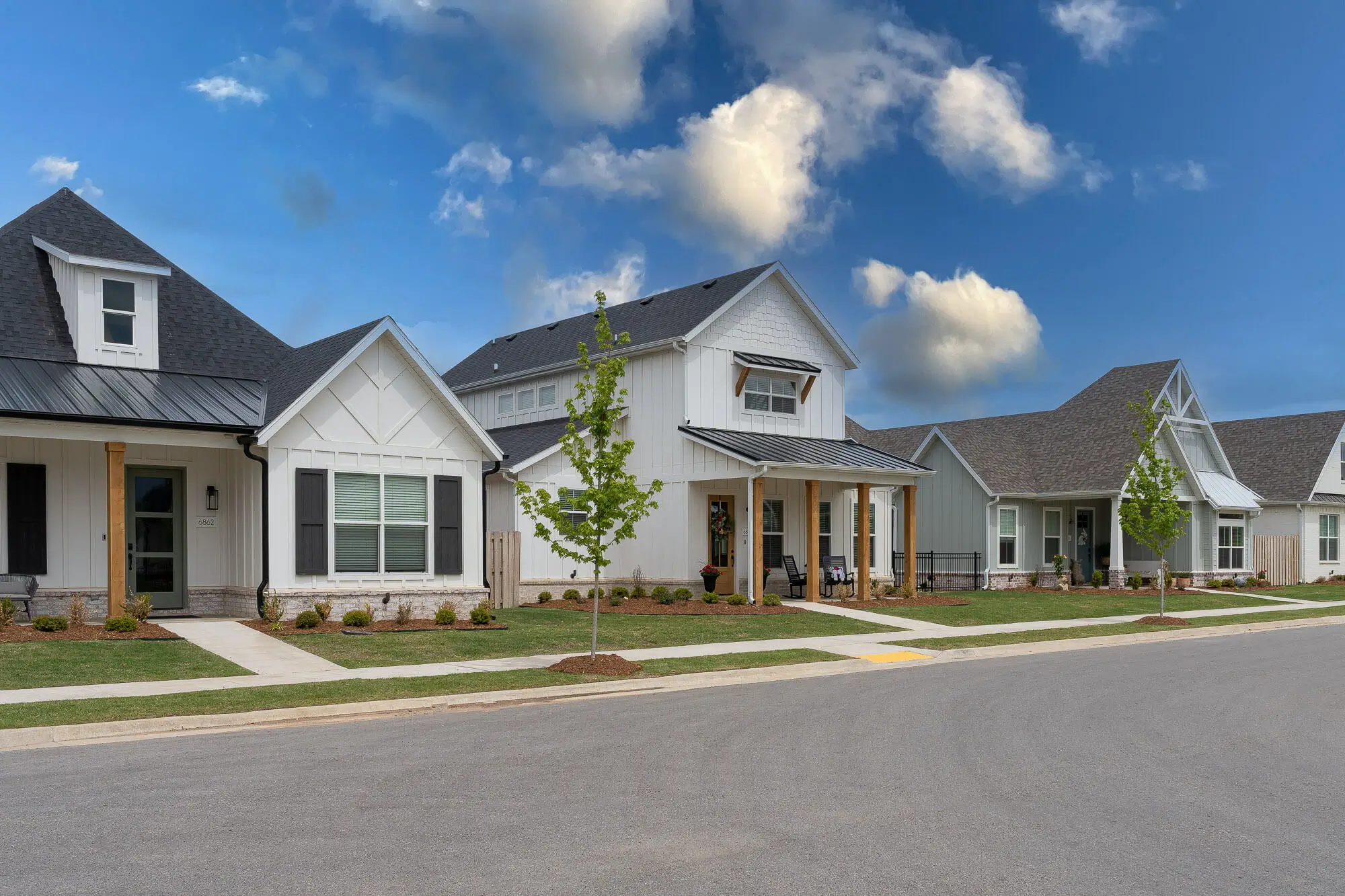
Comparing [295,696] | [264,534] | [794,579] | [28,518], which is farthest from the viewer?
[794,579]

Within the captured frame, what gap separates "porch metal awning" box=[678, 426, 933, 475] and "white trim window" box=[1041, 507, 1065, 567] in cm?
1173

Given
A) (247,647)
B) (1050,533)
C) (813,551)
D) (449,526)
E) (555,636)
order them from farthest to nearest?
1. (1050,533)
2. (813,551)
3. (449,526)
4. (555,636)
5. (247,647)

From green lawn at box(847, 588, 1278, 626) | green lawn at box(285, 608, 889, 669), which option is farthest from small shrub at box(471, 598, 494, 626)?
green lawn at box(847, 588, 1278, 626)

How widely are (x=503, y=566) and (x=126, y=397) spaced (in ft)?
29.1

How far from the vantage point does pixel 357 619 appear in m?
20.3

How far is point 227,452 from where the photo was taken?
72.4 feet

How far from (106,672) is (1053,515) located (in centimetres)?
3373

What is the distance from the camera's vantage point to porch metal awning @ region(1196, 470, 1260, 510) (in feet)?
138

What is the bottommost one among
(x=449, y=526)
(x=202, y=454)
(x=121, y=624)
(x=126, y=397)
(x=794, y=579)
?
(x=794, y=579)

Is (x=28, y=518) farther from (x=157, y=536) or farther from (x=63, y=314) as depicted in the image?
(x=63, y=314)

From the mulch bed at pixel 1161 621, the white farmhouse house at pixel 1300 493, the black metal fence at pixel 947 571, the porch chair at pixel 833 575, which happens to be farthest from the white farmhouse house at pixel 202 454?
the white farmhouse house at pixel 1300 493

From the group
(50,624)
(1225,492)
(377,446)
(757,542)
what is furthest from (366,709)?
(1225,492)

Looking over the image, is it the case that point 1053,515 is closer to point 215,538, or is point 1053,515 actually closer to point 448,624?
point 448,624

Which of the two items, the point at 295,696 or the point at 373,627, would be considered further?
the point at 373,627
